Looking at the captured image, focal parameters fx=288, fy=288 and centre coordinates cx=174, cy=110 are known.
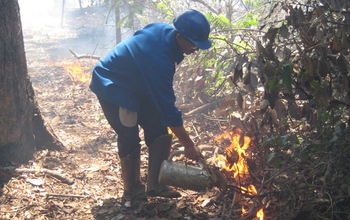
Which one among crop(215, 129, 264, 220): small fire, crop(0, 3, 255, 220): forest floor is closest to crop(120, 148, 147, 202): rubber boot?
crop(0, 3, 255, 220): forest floor

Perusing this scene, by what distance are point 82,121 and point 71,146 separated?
1.69 m

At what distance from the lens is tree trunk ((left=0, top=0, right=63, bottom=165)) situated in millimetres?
3589

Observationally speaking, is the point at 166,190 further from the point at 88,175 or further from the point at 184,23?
the point at 184,23

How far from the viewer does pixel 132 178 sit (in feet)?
11.7

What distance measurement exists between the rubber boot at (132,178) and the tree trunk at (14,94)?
60.5 inches

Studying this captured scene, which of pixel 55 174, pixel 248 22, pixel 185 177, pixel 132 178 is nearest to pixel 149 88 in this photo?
pixel 185 177

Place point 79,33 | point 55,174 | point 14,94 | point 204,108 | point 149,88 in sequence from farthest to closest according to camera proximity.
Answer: point 79,33 < point 204,108 < point 55,174 < point 14,94 < point 149,88

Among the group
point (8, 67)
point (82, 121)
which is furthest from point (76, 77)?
point (8, 67)

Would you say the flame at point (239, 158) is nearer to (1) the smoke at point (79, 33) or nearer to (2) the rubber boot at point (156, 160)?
(2) the rubber boot at point (156, 160)

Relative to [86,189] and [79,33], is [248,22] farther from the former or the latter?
[79,33]

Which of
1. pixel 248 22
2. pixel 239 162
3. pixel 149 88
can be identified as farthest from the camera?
pixel 248 22

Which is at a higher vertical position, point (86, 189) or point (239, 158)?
point (239, 158)

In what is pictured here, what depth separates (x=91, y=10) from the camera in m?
28.5

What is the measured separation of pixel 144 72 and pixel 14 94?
6.59 feet
